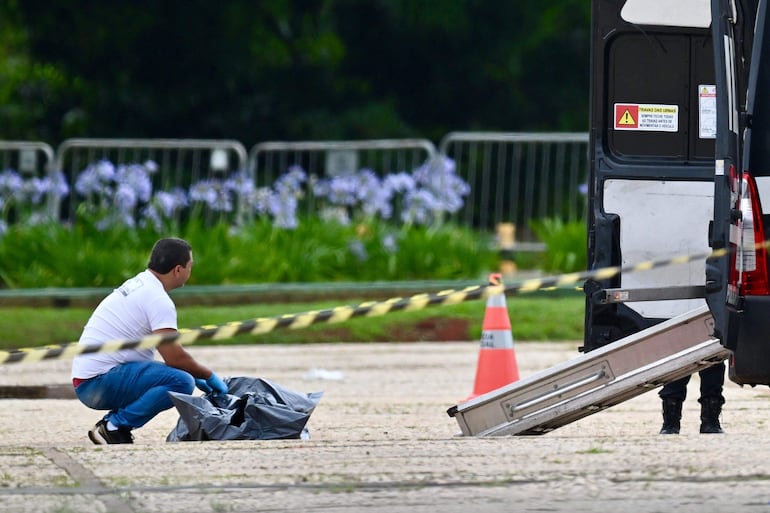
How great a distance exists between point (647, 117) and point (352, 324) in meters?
6.00

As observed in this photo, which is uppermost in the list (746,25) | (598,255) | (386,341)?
(746,25)

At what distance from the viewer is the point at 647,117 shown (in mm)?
8852

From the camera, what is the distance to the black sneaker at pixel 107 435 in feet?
26.9

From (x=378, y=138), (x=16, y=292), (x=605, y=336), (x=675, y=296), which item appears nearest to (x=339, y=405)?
(x=605, y=336)

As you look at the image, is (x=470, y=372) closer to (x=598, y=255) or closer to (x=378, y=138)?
(x=598, y=255)

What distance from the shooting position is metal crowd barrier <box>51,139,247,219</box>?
18.0 metres

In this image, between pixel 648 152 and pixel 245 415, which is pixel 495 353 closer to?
pixel 648 152

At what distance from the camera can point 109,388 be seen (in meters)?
8.30

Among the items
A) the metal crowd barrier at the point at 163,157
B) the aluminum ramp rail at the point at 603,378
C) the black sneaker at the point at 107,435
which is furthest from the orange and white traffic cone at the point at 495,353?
the metal crowd barrier at the point at 163,157

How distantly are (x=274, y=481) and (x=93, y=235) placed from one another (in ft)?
35.1

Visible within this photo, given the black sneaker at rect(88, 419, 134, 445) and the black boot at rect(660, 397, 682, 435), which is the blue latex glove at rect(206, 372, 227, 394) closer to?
the black sneaker at rect(88, 419, 134, 445)

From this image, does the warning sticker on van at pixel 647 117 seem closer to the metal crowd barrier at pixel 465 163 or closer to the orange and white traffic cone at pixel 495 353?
the orange and white traffic cone at pixel 495 353

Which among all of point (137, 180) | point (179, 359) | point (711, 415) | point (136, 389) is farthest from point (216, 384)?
point (137, 180)

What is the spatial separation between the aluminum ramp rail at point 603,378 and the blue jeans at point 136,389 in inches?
57.4
